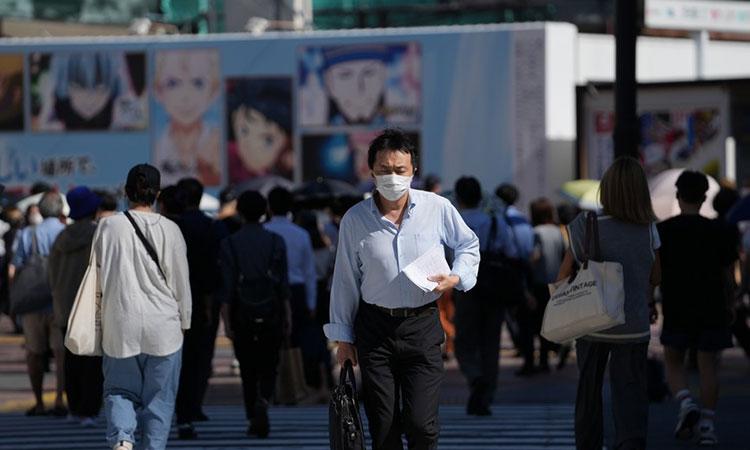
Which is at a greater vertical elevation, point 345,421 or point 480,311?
point 345,421

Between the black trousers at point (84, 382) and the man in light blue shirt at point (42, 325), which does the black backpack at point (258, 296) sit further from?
the man in light blue shirt at point (42, 325)

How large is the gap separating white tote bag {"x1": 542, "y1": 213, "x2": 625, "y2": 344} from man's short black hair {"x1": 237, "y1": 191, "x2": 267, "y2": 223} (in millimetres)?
3490

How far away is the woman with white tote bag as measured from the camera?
364 inches

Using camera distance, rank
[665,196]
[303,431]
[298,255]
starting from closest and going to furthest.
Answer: [303,431], [298,255], [665,196]

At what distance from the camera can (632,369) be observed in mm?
9258

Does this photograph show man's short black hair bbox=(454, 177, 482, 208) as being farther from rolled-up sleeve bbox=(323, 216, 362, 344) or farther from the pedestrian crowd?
rolled-up sleeve bbox=(323, 216, 362, 344)

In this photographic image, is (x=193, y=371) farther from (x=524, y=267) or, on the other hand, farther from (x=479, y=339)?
(x=524, y=267)

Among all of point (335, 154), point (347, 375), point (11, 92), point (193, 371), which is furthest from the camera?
point (11, 92)

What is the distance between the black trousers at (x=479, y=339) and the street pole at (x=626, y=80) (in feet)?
5.64

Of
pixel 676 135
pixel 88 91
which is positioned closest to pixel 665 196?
pixel 676 135

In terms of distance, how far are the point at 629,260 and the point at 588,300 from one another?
417 millimetres

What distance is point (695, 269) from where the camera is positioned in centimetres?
1107

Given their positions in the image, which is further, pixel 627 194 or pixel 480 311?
pixel 480 311

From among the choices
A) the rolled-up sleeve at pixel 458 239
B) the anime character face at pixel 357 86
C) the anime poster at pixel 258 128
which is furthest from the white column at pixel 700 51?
the rolled-up sleeve at pixel 458 239
